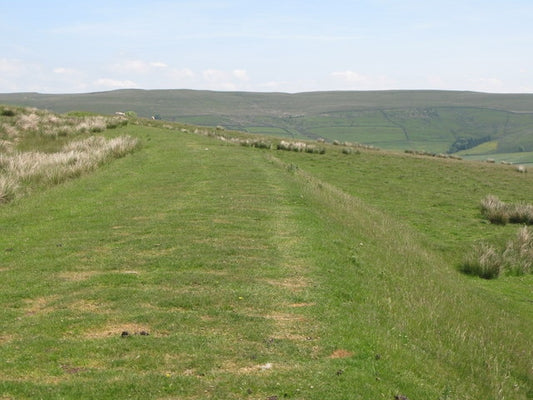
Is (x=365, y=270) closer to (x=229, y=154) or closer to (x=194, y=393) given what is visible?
(x=194, y=393)

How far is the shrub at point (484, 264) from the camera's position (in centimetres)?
1590

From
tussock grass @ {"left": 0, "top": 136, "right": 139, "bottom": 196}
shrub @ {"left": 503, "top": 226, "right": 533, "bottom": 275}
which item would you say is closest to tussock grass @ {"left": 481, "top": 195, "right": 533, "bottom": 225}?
shrub @ {"left": 503, "top": 226, "right": 533, "bottom": 275}

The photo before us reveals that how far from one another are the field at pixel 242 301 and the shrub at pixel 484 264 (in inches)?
16.0

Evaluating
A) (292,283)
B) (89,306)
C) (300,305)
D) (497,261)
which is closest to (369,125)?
(497,261)

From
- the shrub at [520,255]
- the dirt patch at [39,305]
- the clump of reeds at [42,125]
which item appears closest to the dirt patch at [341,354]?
the dirt patch at [39,305]

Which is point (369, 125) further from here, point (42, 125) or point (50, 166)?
point (50, 166)

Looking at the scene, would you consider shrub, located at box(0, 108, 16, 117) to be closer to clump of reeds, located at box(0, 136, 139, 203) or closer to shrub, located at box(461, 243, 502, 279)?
clump of reeds, located at box(0, 136, 139, 203)

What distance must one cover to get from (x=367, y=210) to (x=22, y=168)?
12.7 m

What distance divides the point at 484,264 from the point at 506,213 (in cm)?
693

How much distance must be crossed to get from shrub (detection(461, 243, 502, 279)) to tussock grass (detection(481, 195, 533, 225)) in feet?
17.5

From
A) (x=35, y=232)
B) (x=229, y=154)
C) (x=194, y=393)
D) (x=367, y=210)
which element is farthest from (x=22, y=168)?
(x=194, y=393)

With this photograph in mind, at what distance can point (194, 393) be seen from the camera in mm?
5641

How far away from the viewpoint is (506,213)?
22031 mm

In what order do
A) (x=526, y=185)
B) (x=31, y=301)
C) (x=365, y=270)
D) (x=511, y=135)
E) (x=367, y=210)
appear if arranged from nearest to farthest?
1. (x=31, y=301)
2. (x=365, y=270)
3. (x=367, y=210)
4. (x=526, y=185)
5. (x=511, y=135)
